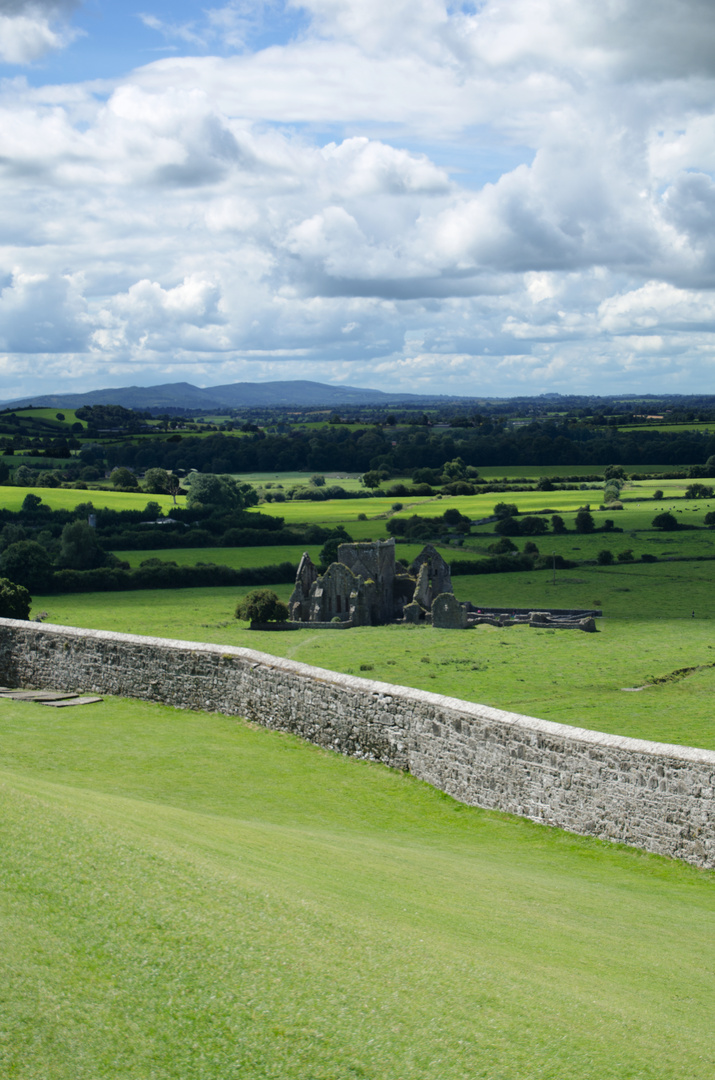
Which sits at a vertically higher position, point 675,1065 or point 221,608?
point 675,1065

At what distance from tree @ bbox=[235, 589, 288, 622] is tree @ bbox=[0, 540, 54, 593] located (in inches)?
839

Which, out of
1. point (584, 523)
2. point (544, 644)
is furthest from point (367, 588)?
point (584, 523)

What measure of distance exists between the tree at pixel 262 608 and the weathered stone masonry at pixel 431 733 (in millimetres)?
37166

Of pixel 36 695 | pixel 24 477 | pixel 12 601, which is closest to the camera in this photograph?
pixel 36 695

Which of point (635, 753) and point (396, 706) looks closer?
point (635, 753)

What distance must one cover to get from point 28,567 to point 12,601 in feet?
77.8

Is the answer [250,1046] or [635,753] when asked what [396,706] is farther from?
[250,1046]

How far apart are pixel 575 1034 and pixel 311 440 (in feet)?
593

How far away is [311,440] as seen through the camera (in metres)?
186

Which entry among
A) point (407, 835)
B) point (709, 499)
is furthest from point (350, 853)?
point (709, 499)

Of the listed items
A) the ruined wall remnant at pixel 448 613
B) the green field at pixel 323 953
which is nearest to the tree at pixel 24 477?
the ruined wall remnant at pixel 448 613

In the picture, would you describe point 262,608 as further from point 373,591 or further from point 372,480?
point 372,480

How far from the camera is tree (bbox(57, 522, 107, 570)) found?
268 ft

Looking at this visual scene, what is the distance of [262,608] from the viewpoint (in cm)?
5988
